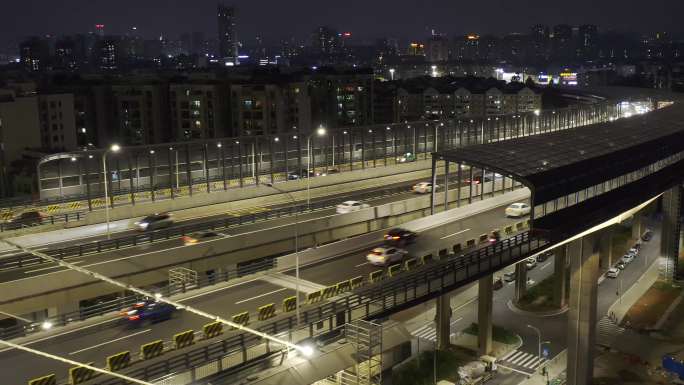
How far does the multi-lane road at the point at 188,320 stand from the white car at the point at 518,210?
6.48m

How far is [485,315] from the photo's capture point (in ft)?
132

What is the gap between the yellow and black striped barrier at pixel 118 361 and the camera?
17.4m

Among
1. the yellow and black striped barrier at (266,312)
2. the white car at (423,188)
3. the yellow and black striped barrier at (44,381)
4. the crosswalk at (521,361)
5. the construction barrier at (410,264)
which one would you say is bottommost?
the crosswalk at (521,361)

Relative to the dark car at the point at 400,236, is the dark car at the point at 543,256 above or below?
below

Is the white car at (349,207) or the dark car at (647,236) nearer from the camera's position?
the white car at (349,207)

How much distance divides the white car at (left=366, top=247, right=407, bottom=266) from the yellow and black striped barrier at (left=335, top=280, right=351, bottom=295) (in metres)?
5.45

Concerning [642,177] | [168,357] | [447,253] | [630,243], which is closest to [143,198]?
[447,253]

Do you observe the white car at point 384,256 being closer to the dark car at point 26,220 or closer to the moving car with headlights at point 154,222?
the moving car with headlights at point 154,222

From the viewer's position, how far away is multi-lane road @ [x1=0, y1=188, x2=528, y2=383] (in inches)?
755

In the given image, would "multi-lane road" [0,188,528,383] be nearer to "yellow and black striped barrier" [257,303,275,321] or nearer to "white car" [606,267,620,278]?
"yellow and black striped barrier" [257,303,275,321]

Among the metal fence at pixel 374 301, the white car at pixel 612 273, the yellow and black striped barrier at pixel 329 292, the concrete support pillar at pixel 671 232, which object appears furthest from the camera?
the white car at pixel 612 273

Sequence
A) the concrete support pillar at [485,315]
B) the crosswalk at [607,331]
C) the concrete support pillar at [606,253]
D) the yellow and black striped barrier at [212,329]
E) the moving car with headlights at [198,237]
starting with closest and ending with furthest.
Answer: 1. the yellow and black striped barrier at [212,329]
2. the moving car with headlights at [198,237]
3. the concrete support pillar at [485,315]
4. the crosswalk at [607,331]
5. the concrete support pillar at [606,253]

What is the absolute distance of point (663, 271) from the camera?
5469 cm

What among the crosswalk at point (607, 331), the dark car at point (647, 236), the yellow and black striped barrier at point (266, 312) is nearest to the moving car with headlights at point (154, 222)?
the yellow and black striped barrier at point (266, 312)
